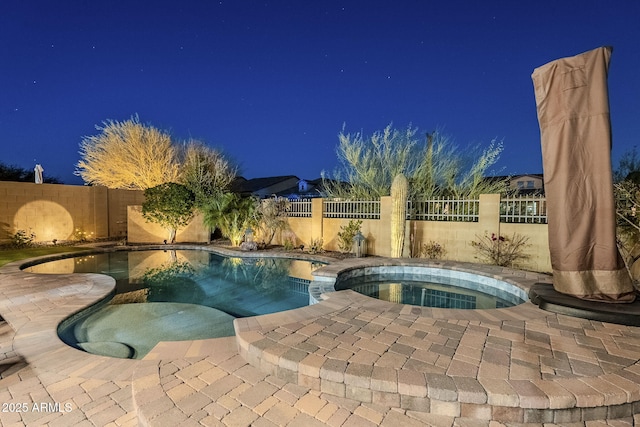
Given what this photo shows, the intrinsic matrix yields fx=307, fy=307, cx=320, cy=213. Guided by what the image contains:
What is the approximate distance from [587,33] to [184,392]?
20.0m

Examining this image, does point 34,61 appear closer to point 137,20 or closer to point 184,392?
point 137,20

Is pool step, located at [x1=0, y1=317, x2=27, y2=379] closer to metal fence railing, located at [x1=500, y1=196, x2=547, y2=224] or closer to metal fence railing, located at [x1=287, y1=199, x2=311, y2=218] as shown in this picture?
metal fence railing, located at [x1=287, y1=199, x2=311, y2=218]

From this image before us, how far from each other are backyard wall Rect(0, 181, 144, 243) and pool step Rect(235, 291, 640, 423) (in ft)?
44.2

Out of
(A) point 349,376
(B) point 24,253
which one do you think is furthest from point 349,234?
(B) point 24,253

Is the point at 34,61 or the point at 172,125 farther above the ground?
the point at 34,61

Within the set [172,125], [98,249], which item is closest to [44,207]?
[98,249]

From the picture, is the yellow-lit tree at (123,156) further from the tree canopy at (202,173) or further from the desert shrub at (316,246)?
the desert shrub at (316,246)

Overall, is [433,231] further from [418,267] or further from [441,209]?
[418,267]

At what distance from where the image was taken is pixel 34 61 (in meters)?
18.6

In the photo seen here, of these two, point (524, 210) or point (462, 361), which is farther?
point (524, 210)

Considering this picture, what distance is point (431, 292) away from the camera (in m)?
6.37

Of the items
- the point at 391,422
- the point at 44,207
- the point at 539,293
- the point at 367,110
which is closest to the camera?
the point at 391,422

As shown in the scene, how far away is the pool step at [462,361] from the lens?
2229mm

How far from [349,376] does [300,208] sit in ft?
32.8
